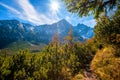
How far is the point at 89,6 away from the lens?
10.6 m

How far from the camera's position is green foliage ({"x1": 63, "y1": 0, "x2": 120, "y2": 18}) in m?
10.4

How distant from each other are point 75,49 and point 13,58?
26.6 m

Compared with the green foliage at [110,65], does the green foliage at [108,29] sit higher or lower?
higher

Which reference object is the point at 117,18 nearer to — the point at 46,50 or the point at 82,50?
the point at 46,50

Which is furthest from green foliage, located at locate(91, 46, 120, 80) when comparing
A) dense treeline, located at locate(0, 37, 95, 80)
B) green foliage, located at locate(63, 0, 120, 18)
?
dense treeline, located at locate(0, 37, 95, 80)

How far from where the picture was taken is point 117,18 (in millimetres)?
14211

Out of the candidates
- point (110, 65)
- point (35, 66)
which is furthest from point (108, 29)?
point (35, 66)

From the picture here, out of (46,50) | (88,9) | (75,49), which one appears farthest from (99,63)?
(75,49)

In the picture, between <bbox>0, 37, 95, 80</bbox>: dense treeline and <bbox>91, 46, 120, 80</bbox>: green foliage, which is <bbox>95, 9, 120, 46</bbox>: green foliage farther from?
<bbox>0, 37, 95, 80</bbox>: dense treeline

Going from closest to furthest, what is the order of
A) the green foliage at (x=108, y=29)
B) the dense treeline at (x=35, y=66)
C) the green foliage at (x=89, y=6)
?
the green foliage at (x=89, y=6)
the green foliage at (x=108, y=29)
the dense treeline at (x=35, y=66)

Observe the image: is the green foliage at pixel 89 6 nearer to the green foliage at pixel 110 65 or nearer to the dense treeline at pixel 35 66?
the green foliage at pixel 110 65

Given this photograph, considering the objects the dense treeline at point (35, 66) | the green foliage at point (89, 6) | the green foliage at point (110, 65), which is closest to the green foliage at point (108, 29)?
the green foliage at point (110, 65)

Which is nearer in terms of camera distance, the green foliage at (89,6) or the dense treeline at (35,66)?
the green foliage at (89,6)

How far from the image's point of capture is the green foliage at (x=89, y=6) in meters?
10.4
